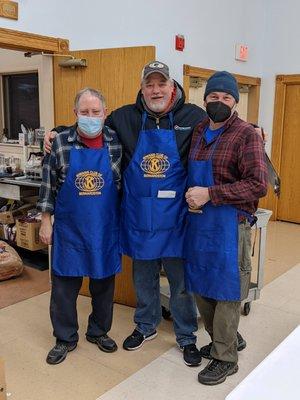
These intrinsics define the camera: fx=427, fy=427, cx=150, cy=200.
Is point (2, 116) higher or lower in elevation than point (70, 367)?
higher

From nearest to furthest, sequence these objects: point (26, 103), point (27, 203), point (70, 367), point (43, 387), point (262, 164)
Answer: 1. point (262, 164)
2. point (43, 387)
3. point (70, 367)
4. point (27, 203)
5. point (26, 103)

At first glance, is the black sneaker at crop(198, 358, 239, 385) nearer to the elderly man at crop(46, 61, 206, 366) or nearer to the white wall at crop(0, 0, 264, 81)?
the elderly man at crop(46, 61, 206, 366)

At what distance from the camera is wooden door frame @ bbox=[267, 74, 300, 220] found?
529cm

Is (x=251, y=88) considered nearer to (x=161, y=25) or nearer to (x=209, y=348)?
(x=161, y=25)

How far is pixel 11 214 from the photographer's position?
425 centimetres

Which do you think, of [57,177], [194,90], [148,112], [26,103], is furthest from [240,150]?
[26,103]

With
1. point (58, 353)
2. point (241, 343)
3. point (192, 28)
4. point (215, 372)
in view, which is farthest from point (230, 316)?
point (192, 28)

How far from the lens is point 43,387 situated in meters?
2.07

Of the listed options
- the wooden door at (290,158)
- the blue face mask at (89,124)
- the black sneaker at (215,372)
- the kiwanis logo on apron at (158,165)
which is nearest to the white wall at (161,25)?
the wooden door at (290,158)

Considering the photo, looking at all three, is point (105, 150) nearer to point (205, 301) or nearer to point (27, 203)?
point (205, 301)

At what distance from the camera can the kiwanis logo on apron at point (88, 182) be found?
2117 millimetres

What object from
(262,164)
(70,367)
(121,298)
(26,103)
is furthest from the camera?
(26,103)

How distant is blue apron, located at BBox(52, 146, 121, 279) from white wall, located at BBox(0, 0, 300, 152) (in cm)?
124

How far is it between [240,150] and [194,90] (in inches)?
109
